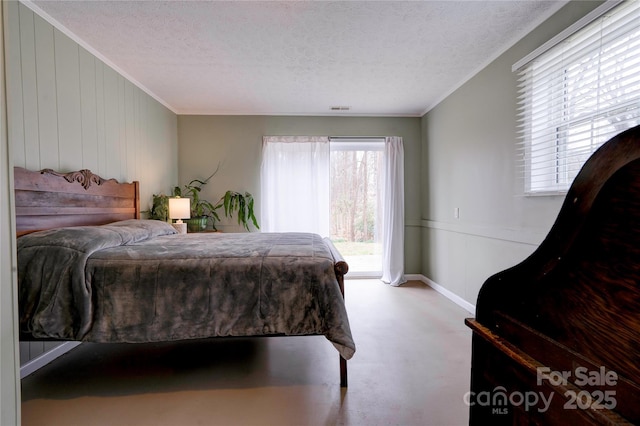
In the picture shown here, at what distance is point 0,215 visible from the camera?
104 centimetres

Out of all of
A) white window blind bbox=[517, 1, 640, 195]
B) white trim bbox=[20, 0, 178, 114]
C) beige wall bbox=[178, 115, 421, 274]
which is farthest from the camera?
beige wall bbox=[178, 115, 421, 274]

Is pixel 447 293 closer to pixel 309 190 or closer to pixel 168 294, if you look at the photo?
pixel 309 190

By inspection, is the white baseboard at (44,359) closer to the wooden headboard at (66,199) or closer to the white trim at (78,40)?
the wooden headboard at (66,199)

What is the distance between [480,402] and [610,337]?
41 centimetres

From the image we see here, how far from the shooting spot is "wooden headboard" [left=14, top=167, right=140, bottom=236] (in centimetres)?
180

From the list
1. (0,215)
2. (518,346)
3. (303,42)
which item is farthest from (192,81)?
(518,346)

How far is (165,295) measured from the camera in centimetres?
156

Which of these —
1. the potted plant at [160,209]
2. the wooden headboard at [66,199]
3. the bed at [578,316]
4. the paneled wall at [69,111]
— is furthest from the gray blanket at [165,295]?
the potted plant at [160,209]

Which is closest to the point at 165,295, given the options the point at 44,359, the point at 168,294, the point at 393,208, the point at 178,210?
the point at 168,294

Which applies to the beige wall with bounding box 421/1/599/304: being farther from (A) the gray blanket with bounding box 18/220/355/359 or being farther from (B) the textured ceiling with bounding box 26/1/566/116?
(A) the gray blanket with bounding box 18/220/355/359

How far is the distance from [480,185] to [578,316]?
2.43m

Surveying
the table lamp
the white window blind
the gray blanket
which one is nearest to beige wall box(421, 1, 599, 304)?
the white window blind

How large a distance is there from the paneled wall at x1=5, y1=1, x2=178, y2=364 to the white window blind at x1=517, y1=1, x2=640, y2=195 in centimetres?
279

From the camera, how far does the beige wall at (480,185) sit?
7.02 ft
